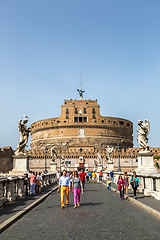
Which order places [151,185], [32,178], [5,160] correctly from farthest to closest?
[5,160] → [32,178] → [151,185]

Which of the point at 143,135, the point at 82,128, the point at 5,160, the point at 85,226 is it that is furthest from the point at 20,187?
the point at 82,128

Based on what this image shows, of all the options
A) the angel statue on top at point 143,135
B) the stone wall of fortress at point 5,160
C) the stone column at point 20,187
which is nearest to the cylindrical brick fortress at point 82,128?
the stone wall of fortress at point 5,160

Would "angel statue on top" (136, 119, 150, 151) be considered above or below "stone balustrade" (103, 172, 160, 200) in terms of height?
above

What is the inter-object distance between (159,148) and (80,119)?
104ft

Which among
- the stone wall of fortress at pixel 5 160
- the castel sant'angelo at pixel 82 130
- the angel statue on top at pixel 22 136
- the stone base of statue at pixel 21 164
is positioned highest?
the castel sant'angelo at pixel 82 130

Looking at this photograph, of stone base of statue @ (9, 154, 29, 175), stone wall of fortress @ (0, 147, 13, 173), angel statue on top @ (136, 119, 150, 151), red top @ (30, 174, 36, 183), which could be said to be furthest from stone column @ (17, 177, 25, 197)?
stone wall of fortress @ (0, 147, 13, 173)

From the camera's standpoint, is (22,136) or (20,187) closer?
(20,187)

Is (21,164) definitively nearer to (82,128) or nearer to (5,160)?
(5,160)

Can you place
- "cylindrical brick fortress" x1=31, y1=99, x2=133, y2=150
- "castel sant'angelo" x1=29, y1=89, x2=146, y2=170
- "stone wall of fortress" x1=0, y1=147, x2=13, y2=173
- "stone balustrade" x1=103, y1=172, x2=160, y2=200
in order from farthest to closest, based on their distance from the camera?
"cylindrical brick fortress" x1=31, y1=99, x2=133, y2=150 → "castel sant'angelo" x1=29, y1=89, x2=146, y2=170 → "stone wall of fortress" x1=0, y1=147, x2=13, y2=173 → "stone balustrade" x1=103, y1=172, x2=160, y2=200

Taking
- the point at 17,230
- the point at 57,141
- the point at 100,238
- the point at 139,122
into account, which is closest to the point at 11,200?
the point at 17,230

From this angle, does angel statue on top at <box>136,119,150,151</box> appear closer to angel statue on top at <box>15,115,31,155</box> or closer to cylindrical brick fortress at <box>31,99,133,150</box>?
angel statue on top at <box>15,115,31,155</box>

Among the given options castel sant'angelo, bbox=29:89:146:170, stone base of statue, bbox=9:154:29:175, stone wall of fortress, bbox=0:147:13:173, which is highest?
castel sant'angelo, bbox=29:89:146:170

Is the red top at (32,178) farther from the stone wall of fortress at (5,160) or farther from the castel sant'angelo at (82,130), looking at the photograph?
the castel sant'angelo at (82,130)

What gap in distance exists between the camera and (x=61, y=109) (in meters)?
106
